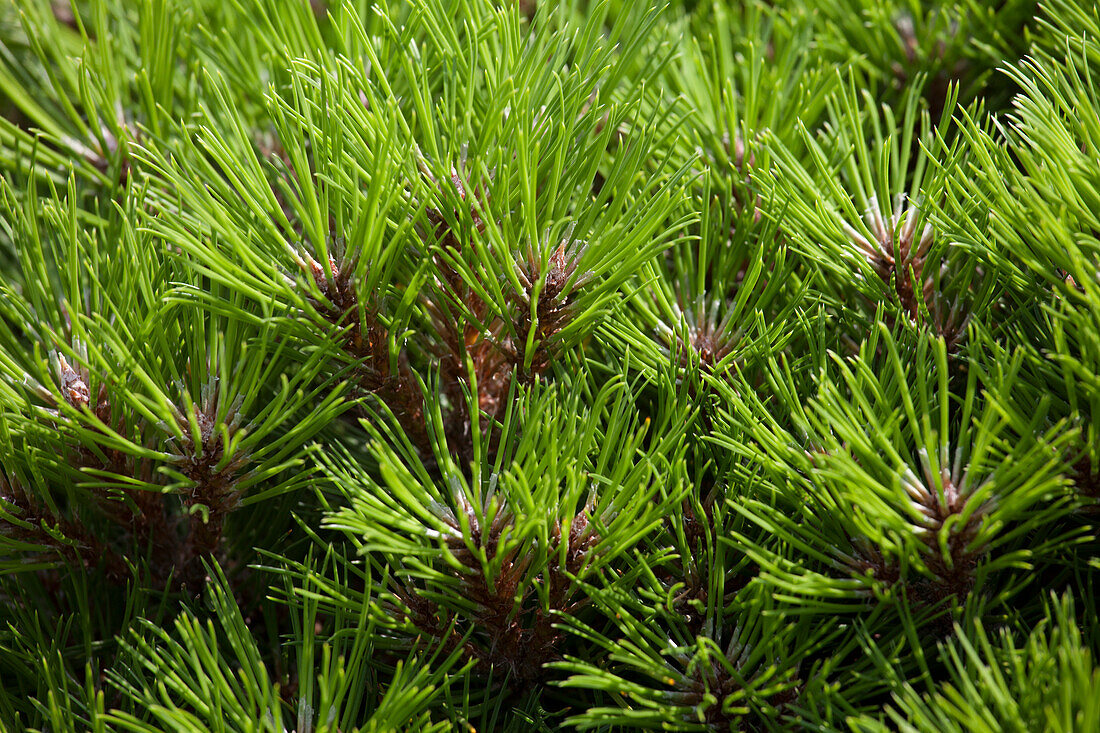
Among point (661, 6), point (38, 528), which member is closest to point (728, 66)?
point (661, 6)

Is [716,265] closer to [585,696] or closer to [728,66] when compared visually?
[728,66]

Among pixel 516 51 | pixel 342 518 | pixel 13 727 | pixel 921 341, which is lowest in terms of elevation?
pixel 13 727

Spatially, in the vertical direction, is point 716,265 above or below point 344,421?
above

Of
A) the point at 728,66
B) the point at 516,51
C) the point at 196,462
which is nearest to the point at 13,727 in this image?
the point at 196,462

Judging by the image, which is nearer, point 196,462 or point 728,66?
point 196,462

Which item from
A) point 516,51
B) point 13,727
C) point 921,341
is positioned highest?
point 516,51

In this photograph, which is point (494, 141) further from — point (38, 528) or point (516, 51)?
point (38, 528)
